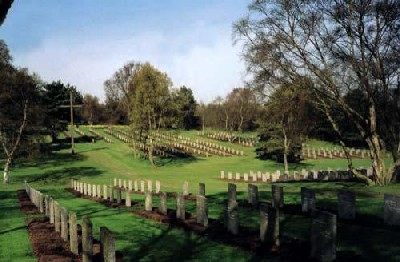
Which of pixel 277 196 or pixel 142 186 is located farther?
pixel 142 186

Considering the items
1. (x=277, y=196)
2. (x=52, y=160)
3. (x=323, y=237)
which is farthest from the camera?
(x=52, y=160)

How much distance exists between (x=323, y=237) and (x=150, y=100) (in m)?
51.5

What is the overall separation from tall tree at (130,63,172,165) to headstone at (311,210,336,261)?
2010 inches

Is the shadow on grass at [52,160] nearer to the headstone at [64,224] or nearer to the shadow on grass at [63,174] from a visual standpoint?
the shadow on grass at [63,174]

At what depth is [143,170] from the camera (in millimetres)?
57344

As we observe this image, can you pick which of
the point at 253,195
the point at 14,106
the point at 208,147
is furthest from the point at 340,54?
the point at 208,147

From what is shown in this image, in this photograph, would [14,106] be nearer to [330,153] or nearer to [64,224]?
[64,224]

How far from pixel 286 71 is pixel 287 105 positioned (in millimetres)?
16135

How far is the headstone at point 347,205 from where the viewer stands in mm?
14798

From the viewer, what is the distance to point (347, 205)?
48.9ft

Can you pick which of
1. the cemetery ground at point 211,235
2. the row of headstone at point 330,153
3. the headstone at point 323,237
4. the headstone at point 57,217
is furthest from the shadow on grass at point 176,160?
the headstone at point 323,237

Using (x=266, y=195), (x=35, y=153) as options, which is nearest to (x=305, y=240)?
(x=266, y=195)

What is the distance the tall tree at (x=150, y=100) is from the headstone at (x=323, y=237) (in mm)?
51062

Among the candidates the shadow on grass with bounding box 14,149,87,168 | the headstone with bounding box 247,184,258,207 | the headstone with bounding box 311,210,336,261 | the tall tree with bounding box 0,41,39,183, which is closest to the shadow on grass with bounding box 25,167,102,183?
the tall tree with bounding box 0,41,39,183
